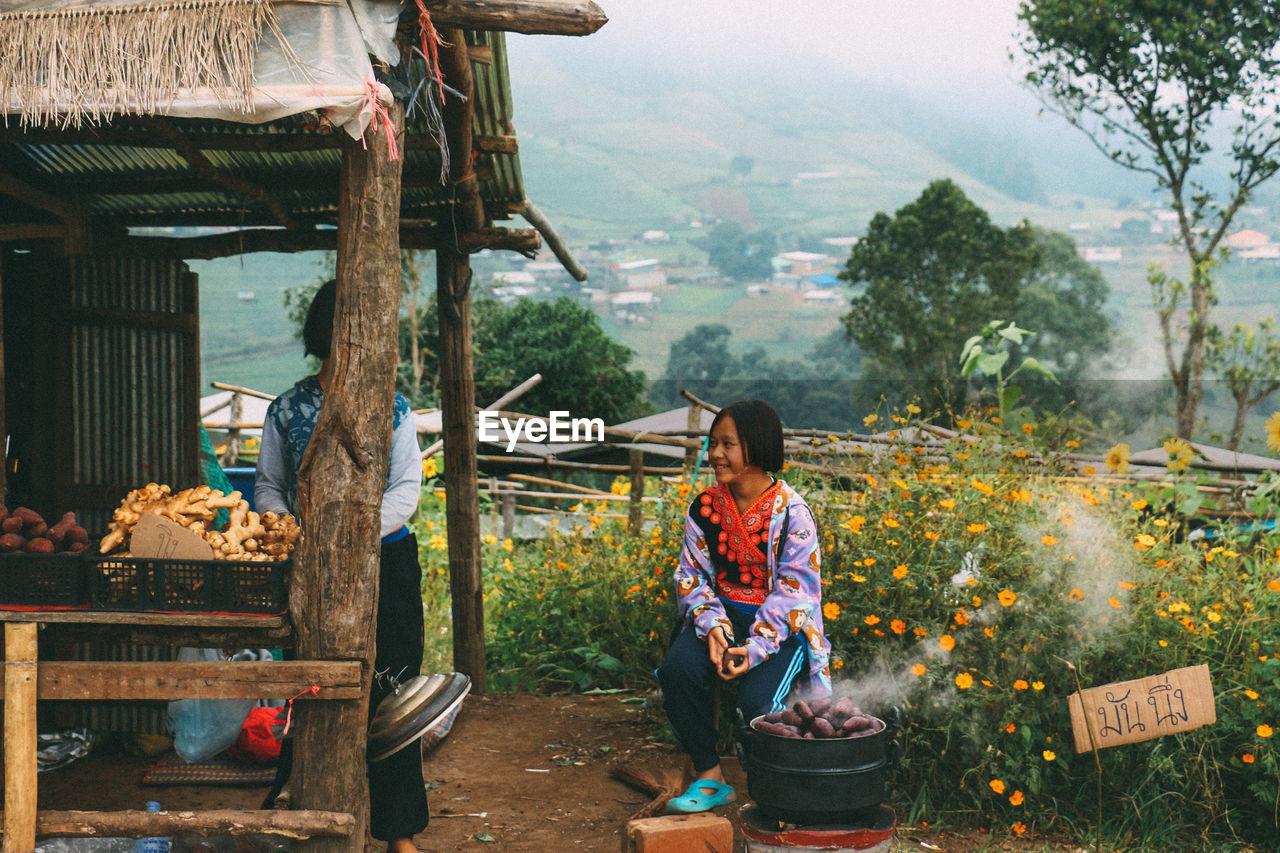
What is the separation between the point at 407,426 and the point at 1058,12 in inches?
833

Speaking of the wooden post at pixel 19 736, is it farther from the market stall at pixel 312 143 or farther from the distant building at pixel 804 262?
the distant building at pixel 804 262

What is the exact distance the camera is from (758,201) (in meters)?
70.5

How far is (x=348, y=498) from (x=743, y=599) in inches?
64.1

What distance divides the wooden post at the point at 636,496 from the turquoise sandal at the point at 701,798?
120 inches

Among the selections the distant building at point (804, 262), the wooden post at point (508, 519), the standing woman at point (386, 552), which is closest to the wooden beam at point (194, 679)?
the standing woman at point (386, 552)

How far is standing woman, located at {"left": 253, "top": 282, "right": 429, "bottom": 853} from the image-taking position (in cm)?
363

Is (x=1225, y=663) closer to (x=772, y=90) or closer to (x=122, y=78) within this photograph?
(x=122, y=78)

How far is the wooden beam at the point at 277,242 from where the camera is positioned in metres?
5.30

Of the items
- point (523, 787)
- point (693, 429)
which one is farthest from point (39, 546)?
point (693, 429)

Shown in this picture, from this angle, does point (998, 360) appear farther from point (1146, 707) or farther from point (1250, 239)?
point (1250, 239)

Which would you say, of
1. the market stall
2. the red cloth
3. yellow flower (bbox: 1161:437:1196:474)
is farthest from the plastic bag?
yellow flower (bbox: 1161:437:1196:474)

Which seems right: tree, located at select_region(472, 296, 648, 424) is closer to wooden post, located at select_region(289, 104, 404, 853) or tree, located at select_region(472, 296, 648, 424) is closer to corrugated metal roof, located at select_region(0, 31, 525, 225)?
corrugated metal roof, located at select_region(0, 31, 525, 225)

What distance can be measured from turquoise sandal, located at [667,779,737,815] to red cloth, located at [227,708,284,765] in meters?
1.77

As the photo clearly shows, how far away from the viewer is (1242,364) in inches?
805
